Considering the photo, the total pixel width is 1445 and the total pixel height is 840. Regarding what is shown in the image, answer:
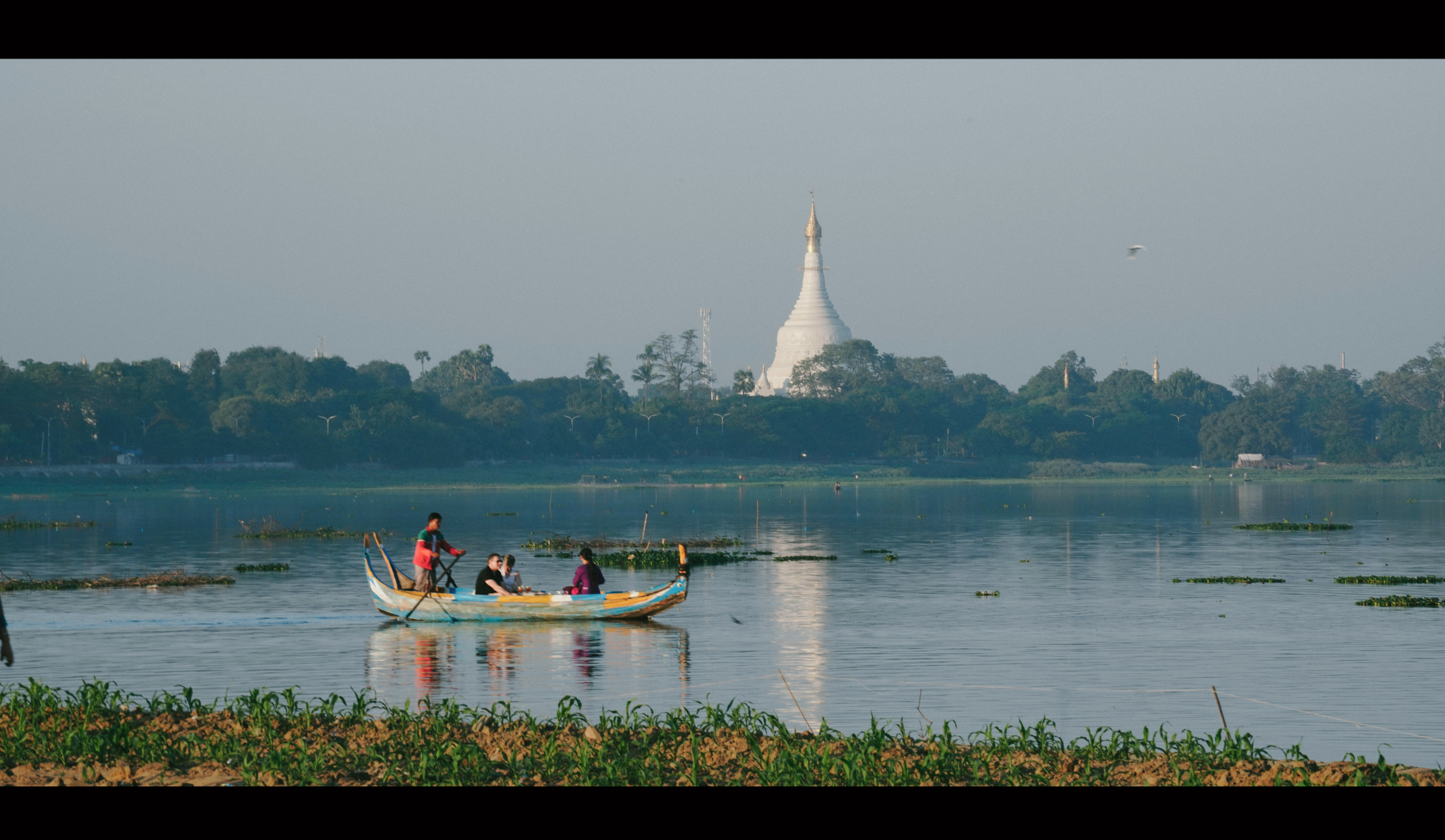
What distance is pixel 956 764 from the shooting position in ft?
42.9

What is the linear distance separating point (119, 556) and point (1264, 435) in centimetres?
15439

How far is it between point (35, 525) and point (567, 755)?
58.3 m

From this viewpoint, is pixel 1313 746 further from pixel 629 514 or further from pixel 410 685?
pixel 629 514

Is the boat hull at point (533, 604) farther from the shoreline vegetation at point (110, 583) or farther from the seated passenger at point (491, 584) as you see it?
the shoreline vegetation at point (110, 583)

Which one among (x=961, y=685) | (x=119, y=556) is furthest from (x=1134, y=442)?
(x=961, y=685)

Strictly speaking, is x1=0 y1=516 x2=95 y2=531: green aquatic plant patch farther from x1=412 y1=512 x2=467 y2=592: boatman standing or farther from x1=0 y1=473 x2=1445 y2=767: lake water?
x1=412 y1=512 x2=467 y2=592: boatman standing

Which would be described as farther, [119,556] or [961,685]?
[119,556]

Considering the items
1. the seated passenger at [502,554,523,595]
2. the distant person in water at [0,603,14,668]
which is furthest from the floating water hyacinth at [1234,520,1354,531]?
the distant person in water at [0,603,14,668]

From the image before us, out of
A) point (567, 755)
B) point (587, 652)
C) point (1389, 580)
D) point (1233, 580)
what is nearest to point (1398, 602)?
point (1389, 580)

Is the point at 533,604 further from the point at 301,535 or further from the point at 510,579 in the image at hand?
the point at 301,535

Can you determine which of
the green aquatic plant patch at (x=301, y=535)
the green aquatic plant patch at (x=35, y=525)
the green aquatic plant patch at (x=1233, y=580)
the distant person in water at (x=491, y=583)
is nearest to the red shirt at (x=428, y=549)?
the distant person in water at (x=491, y=583)
